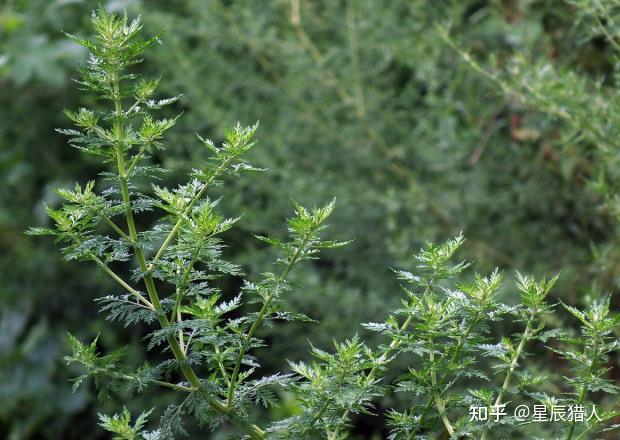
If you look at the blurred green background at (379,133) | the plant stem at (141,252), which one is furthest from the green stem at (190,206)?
the blurred green background at (379,133)

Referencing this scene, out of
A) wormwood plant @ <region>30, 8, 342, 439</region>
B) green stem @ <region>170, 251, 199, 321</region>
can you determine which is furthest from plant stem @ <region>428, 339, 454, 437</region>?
green stem @ <region>170, 251, 199, 321</region>

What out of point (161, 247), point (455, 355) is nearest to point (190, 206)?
point (161, 247)

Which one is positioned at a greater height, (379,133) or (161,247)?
(161,247)

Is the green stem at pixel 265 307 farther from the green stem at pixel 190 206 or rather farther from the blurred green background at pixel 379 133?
the blurred green background at pixel 379 133

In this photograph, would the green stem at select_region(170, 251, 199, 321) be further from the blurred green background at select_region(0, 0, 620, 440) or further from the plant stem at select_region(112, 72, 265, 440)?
the blurred green background at select_region(0, 0, 620, 440)

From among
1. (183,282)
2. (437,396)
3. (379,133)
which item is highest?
(183,282)

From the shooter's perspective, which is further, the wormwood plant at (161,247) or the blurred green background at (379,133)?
the blurred green background at (379,133)

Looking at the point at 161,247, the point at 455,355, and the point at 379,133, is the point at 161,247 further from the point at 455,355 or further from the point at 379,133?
the point at 379,133

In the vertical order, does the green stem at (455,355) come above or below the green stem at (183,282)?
below

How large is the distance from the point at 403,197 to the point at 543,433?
2.32ft

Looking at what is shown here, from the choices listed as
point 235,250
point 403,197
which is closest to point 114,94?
point 403,197

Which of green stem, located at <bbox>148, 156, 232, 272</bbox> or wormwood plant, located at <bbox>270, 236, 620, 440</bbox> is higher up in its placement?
green stem, located at <bbox>148, 156, 232, 272</bbox>

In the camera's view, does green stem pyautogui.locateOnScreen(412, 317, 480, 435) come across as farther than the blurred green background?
No

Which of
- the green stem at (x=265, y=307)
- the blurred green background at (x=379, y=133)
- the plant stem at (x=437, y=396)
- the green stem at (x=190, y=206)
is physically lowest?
the blurred green background at (x=379, y=133)
